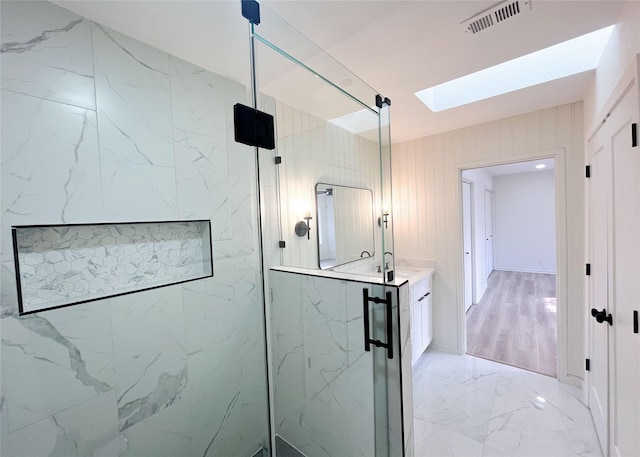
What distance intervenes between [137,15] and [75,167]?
0.74 meters

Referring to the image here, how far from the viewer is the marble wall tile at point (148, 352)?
1.31 m

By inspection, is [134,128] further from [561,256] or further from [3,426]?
[561,256]

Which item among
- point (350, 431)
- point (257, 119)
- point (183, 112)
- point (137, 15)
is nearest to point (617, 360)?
point (350, 431)

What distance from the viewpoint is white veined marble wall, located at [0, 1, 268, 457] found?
1.05 meters

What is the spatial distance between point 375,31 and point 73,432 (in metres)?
2.35

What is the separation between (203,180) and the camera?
5.30ft

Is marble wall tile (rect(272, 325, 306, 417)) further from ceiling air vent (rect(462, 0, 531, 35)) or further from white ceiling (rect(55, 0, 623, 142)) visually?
ceiling air vent (rect(462, 0, 531, 35))

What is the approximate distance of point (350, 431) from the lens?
1.46 m

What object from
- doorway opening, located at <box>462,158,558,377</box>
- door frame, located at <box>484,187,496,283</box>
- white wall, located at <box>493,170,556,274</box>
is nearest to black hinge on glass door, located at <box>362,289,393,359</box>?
doorway opening, located at <box>462,158,558,377</box>

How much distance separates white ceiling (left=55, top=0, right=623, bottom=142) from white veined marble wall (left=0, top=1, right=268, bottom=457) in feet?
0.41

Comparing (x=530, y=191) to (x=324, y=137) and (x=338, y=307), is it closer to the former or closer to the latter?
(x=324, y=137)

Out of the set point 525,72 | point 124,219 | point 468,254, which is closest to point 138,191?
point 124,219


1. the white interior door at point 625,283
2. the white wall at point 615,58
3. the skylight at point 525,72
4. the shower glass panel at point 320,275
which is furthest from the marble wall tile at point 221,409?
the white wall at point 615,58

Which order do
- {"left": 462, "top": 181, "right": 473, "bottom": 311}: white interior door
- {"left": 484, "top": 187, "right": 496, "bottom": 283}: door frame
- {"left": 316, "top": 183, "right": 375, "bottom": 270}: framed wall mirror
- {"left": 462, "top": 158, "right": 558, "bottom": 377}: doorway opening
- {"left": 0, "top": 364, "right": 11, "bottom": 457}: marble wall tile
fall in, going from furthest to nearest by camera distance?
{"left": 484, "top": 187, "right": 496, "bottom": 283}: door frame, {"left": 462, "top": 181, "right": 473, "bottom": 311}: white interior door, {"left": 462, "top": 158, "right": 558, "bottom": 377}: doorway opening, {"left": 316, "top": 183, "right": 375, "bottom": 270}: framed wall mirror, {"left": 0, "top": 364, "right": 11, "bottom": 457}: marble wall tile
